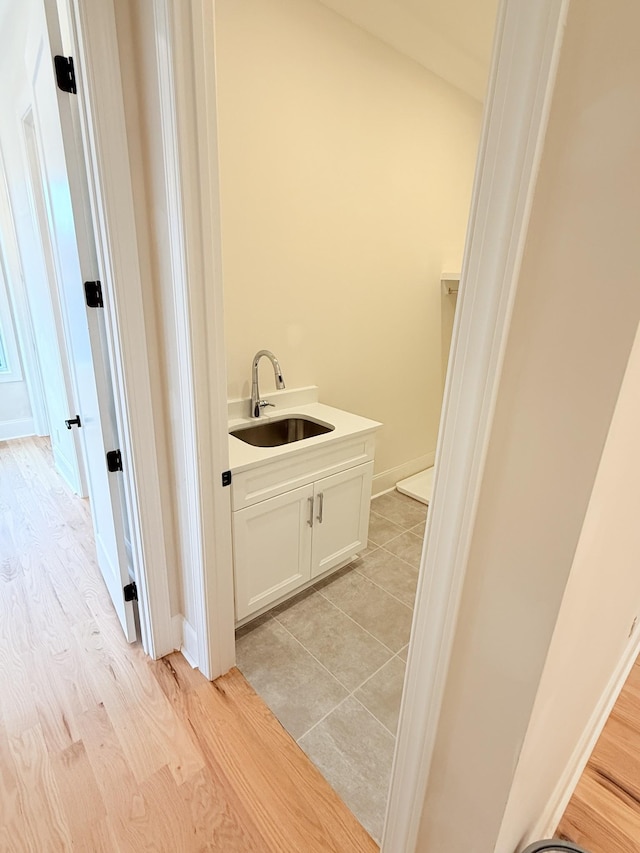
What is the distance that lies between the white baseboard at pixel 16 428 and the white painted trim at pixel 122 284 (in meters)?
2.99

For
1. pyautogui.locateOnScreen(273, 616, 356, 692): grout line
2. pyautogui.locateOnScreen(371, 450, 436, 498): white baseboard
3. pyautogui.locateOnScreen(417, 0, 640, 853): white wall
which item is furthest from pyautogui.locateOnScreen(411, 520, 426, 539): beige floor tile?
pyautogui.locateOnScreen(417, 0, 640, 853): white wall

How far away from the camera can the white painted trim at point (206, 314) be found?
1.06m

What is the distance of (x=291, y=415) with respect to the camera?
224 cm

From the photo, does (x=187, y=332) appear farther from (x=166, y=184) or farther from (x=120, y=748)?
(x=120, y=748)

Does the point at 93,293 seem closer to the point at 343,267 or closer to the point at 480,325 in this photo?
the point at 480,325

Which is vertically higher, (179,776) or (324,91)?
(324,91)

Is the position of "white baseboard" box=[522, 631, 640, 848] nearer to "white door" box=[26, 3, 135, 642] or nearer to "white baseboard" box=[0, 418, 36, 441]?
"white door" box=[26, 3, 135, 642]

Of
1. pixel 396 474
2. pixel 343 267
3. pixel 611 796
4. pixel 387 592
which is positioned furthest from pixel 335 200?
pixel 611 796

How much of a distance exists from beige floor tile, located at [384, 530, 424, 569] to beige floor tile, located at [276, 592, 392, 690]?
565mm

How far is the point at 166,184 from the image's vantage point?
3.80 ft

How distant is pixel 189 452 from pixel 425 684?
3.06ft

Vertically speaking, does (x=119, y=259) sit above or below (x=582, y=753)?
above

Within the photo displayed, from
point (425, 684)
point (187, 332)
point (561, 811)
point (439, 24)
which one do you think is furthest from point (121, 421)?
point (439, 24)

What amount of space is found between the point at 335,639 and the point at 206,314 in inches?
56.9
